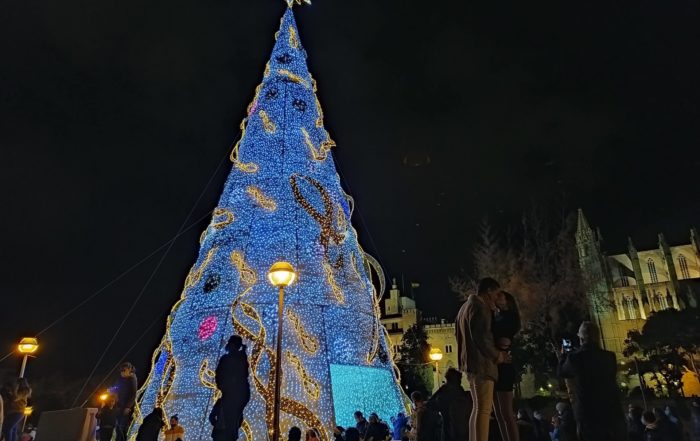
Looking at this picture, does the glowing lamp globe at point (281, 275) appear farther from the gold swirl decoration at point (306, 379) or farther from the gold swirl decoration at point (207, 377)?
the gold swirl decoration at point (207, 377)

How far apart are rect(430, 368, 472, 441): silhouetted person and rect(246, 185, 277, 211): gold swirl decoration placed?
6771 mm

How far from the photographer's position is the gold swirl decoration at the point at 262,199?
11.2m

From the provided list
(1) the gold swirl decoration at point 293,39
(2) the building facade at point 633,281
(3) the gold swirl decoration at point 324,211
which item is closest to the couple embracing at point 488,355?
(3) the gold swirl decoration at point 324,211

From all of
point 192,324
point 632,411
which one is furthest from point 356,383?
point 632,411

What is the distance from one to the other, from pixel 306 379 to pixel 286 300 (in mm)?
1803

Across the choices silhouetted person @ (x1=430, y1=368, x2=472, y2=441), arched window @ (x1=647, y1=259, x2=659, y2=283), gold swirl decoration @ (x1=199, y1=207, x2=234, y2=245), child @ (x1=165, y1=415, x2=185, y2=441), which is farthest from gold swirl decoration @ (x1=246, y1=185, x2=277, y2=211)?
arched window @ (x1=647, y1=259, x2=659, y2=283)

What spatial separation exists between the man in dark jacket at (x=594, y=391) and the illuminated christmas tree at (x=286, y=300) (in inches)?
252

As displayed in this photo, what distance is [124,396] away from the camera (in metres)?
6.53

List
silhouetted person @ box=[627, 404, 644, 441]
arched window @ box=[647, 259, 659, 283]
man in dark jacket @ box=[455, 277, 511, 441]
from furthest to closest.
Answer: arched window @ box=[647, 259, 659, 283] < silhouetted person @ box=[627, 404, 644, 441] < man in dark jacket @ box=[455, 277, 511, 441]

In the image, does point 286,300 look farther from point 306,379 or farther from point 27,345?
point 27,345

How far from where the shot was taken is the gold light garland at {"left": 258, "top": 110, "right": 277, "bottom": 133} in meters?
12.1

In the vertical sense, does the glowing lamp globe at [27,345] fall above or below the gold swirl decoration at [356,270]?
below

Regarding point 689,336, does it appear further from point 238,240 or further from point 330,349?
point 238,240

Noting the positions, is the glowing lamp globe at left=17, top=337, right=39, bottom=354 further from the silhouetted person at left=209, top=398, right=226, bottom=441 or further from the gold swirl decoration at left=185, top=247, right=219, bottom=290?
A: the silhouetted person at left=209, top=398, right=226, bottom=441
